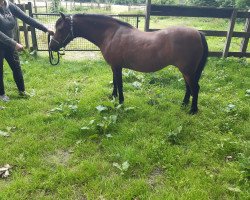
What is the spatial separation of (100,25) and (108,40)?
37cm

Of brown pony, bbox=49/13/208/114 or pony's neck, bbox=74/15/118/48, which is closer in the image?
brown pony, bbox=49/13/208/114

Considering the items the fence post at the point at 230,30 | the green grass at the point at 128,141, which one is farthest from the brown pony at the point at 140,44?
the fence post at the point at 230,30

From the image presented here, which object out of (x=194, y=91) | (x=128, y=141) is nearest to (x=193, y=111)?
(x=194, y=91)

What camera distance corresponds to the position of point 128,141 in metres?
4.47

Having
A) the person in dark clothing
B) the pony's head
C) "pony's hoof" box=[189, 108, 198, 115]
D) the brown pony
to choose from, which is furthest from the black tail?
the person in dark clothing

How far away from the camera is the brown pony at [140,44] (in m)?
4.96

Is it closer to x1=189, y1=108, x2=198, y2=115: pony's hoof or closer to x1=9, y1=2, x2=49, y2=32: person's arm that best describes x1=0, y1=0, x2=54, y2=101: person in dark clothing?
x1=9, y1=2, x2=49, y2=32: person's arm

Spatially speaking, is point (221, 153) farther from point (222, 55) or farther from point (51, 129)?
point (222, 55)

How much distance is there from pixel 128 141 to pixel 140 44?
198 centimetres

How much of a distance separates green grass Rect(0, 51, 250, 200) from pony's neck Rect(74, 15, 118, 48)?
4.62 feet

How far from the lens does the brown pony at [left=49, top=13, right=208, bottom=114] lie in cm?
496

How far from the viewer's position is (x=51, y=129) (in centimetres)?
486

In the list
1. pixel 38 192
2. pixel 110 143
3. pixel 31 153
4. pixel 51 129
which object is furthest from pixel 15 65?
pixel 38 192

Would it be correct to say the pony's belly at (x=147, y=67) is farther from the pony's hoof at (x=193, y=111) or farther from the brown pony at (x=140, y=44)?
the pony's hoof at (x=193, y=111)
